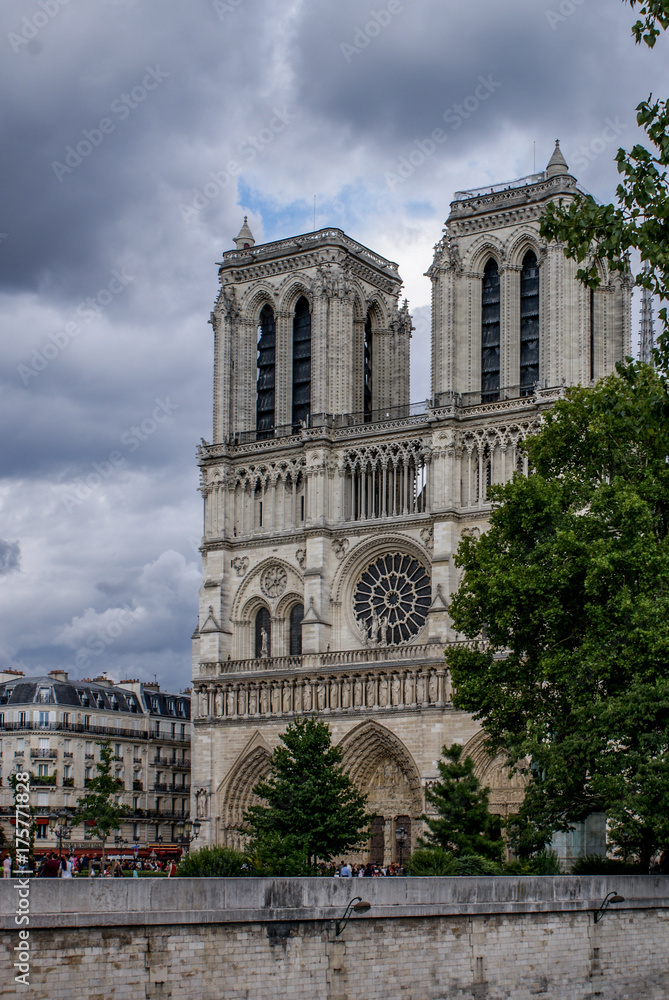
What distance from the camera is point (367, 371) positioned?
2084 inches

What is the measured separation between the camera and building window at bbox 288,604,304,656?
48656mm

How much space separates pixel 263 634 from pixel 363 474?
Answer: 6.67 m

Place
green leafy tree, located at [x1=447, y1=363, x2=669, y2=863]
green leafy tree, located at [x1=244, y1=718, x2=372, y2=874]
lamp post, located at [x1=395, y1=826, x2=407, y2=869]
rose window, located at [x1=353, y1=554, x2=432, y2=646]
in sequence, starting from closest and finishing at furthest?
green leafy tree, located at [x1=447, y1=363, x2=669, y2=863] → green leafy tree, located at [x1=244, y1=718, x2=372, y2=874] → lamp post, located at [x1=395, y1=826, x2=407, y2=869] → rose window, located at [x1=353, y1=554, x2=432, y2=646]

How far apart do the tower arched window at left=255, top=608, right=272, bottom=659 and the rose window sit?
142 inches

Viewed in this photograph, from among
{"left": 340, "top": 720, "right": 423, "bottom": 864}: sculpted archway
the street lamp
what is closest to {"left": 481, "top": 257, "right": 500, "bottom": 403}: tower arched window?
{"left": 340, "top": 720, "right": 423, "bottom": 864}: sculpted archway

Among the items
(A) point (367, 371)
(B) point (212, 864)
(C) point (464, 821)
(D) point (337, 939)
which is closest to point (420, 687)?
(C) point (464, 821)

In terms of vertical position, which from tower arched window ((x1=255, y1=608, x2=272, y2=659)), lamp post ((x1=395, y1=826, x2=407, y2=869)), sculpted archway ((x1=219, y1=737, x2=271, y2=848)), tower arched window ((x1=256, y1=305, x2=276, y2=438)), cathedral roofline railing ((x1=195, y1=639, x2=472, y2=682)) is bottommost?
lamp post ((x1=395, y1=826, x2=407, y2=869))

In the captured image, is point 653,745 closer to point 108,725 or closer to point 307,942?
point 307,942

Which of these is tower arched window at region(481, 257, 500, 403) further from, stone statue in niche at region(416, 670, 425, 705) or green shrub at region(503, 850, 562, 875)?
green shrub at region(503, 850, 562, 875)

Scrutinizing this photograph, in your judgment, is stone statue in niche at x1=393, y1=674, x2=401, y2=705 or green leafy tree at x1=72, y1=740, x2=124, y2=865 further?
green leafy tree at x1=72, y1=740, x2=124, y2=865

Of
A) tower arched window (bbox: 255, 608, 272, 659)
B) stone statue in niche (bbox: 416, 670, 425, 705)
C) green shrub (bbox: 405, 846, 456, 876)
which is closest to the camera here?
green shrub (bbox: 405, 846, 456, 876)

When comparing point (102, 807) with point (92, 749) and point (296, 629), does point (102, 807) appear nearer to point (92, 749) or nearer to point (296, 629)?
point (92, 749)

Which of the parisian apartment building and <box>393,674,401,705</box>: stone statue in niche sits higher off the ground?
<box>393,674,401,705</box>: stone statue in niche

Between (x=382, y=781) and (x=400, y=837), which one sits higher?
(x=382, y=781)
